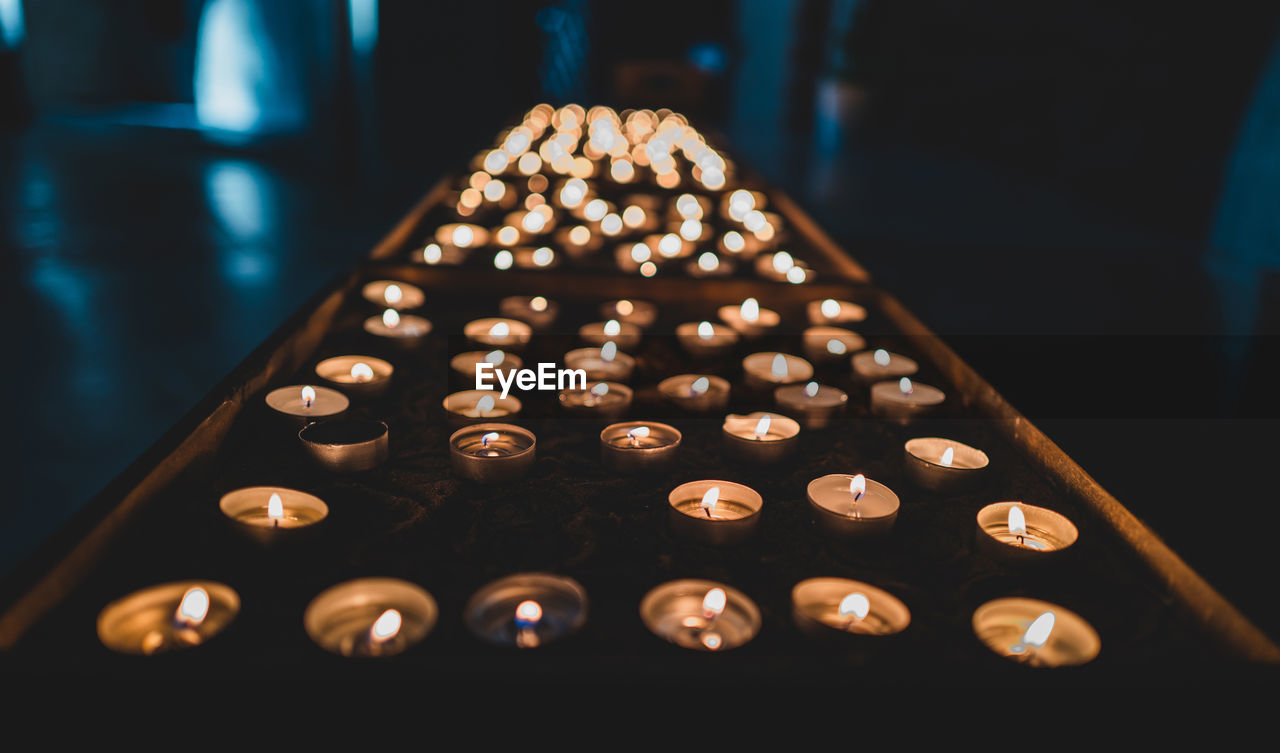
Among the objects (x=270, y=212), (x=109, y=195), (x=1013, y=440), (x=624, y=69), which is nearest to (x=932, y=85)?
(x=624, y=69)

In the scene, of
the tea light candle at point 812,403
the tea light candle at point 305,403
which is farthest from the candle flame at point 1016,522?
the tea light candle at point 305,403

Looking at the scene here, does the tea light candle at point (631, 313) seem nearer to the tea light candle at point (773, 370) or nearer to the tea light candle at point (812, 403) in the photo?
the tea light candle at point (773, 370)

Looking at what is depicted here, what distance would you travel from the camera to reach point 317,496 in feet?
3.35

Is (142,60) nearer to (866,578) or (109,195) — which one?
(109,195)

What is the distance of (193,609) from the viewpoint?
0.76 metres

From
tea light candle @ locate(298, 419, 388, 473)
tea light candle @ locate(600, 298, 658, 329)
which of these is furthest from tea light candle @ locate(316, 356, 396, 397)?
tea light candle @ locate(600, 298, 658, 329)

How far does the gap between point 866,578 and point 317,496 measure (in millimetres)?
656

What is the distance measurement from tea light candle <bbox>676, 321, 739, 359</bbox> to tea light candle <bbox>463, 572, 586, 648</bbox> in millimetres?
803

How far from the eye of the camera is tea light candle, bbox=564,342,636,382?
4.71 ft

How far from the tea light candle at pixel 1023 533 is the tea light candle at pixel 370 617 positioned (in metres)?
0.62

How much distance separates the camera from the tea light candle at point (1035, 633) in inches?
31.4

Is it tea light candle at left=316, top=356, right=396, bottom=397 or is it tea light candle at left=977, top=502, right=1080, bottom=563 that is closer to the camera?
tea light candle at left=977, top=502, right=1080, bottom=563

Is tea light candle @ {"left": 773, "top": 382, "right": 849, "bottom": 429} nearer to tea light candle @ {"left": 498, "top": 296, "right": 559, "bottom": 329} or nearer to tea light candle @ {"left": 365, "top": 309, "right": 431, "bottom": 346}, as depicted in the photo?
tea light candle @ {"left": 498, "top": 296, "right": 559, "bottom": 329}

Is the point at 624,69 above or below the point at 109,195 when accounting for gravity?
above
